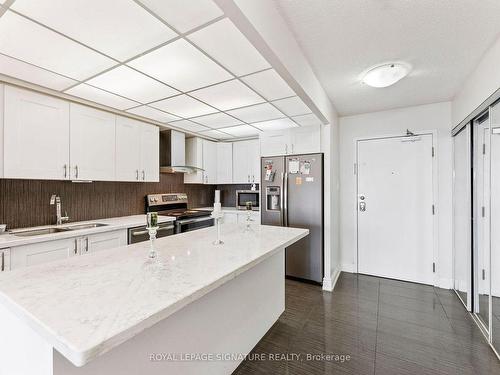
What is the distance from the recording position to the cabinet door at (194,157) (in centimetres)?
440

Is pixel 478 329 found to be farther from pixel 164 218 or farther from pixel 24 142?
pixel 24 142

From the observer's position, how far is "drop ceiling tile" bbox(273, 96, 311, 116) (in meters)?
2.60

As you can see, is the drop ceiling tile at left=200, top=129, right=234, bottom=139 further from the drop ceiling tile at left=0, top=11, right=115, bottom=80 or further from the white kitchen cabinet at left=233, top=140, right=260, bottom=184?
the drop ceiling tile at left=0, top=11, right=115, bottom=80

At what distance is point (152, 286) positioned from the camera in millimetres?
1003

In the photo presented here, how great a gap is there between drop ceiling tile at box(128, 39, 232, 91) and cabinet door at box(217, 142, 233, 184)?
2486 millimetres

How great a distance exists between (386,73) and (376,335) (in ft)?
7.74

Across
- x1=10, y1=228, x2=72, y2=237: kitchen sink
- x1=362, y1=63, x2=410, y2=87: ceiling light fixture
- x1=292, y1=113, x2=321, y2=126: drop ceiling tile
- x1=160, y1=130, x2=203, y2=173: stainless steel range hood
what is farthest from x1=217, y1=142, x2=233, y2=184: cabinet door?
x1=362, y1=63, x2=410, y2=87: ceiling light fixture

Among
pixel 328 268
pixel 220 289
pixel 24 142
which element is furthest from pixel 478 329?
pixel 24 142

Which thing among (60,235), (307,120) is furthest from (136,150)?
(307,120)

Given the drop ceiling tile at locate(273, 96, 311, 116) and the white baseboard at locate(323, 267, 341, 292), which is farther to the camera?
the white baseboard at locate(323, 267, 341, 292)

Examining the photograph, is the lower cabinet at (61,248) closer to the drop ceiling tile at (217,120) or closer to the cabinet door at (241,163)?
the drop ceiling tile at (217,120)

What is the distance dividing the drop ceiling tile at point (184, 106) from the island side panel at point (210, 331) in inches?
73.0

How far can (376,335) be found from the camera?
222 cm

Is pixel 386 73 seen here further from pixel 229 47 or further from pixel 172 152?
pixel 172 152
